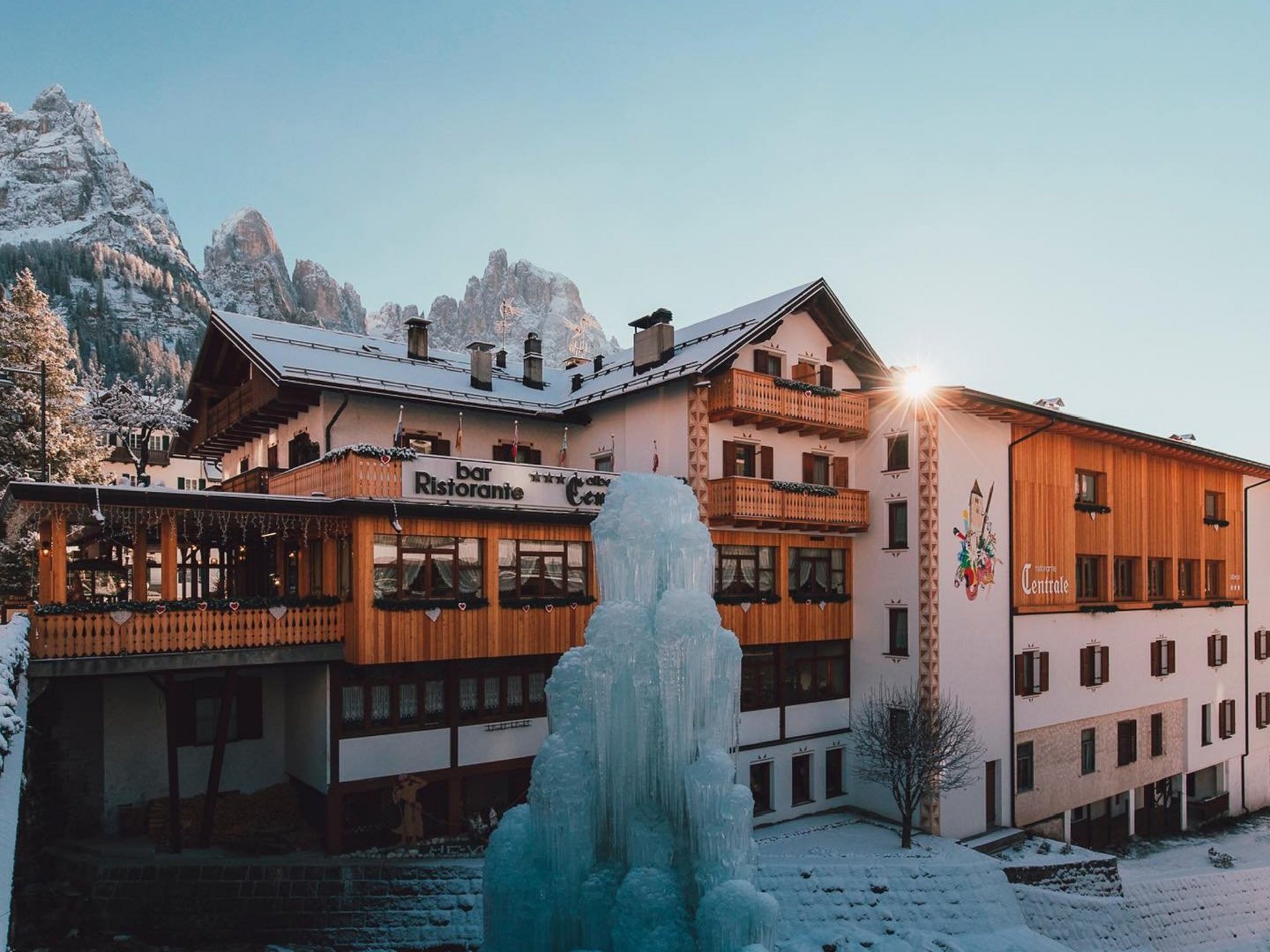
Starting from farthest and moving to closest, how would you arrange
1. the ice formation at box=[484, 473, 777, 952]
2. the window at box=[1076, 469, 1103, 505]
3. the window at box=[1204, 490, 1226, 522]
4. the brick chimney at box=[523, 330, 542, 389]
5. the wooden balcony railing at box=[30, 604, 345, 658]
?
the window at box=[1204, 490, 1226, 522] → the brick chimney at box=[523, 330, 542, 389] → the window at box=[1076, 469, 1103, 505] → the wooden balcony railing at box=[30, 604, 345, 658] → the ice formation at box=[484, 473, 777, 952]

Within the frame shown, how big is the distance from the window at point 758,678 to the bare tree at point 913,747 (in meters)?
3.32

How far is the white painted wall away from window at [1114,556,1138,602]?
2870 cm

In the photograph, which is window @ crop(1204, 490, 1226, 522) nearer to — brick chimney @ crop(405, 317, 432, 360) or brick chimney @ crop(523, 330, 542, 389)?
brick chimney @ crop(523, 330, 542, 389)

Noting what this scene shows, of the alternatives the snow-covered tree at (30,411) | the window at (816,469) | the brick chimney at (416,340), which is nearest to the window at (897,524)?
the window at (816,469)

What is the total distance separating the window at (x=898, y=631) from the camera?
26.4 meters

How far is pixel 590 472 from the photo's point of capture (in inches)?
934

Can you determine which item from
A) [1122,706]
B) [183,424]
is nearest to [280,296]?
[183,424]

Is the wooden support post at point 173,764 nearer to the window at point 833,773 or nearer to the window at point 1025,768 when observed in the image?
the window at point 833,773

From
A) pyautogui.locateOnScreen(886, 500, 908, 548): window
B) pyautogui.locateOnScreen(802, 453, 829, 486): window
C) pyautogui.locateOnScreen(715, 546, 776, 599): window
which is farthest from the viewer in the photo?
pyautogui.locateOnScreen(802, 453, 829, 486): window

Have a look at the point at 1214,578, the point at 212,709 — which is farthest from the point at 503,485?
the point at 1214,578

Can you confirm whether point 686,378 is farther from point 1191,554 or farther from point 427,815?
point 1191,554

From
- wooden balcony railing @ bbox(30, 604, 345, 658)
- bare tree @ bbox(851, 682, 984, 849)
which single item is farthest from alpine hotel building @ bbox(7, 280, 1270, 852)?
bare tree @ bbox(851, 682, 984, 849)

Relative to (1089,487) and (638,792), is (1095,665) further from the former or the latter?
(638,792)

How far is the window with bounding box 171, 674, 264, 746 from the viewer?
832 inches
